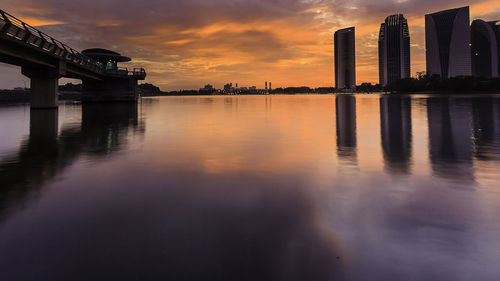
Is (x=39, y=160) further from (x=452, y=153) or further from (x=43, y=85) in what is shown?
(x=43, y=85)

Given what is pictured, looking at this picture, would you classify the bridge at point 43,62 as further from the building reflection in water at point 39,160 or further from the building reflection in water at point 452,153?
the building reflection in water at point 452,153

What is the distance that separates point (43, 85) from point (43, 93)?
1.43 metres

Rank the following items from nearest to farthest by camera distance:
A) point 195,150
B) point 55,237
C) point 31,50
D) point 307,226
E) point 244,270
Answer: point 244,270, point 55,237, point 307,226, point 195,150, point 31,50

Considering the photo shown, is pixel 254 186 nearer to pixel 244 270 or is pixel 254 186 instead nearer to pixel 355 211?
pixel 355 211

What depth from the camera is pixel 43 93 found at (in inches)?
1812

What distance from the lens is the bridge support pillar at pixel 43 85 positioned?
145ft

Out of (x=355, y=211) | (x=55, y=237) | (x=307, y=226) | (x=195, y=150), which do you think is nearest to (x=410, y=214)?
(x=355, y=211)

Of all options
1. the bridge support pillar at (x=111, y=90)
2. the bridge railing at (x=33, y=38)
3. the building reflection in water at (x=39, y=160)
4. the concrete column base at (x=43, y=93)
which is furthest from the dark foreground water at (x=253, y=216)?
the bridge support pillar at (x=111, y=90)

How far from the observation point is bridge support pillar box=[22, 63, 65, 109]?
44.1 m

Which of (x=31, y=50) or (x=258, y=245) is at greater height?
(x=31, y=50)

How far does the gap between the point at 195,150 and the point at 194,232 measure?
862cm

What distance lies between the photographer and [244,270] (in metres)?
4.05

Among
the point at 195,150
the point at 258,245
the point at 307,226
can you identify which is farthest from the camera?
the point at 195,150

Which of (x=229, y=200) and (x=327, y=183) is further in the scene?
(x=327, y=183)
